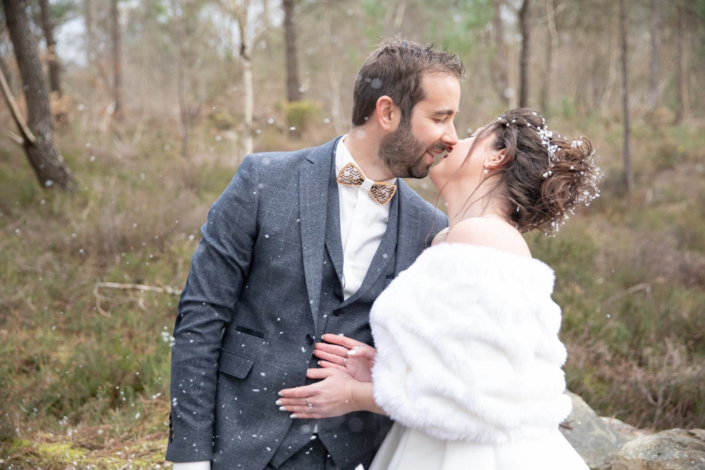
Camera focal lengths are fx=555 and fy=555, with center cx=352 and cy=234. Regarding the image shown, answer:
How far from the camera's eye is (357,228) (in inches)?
94.9

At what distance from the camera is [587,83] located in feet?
70.8

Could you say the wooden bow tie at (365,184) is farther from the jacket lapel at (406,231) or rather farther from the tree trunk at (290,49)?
the tree trunk at (290,49)

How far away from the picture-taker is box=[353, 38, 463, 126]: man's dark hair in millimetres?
2416

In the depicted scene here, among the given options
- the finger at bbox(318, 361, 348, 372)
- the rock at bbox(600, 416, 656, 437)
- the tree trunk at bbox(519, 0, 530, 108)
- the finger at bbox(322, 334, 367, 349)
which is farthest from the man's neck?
the tree trunk at bbox(519, 0, 530, 108)

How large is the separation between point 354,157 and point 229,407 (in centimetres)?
121

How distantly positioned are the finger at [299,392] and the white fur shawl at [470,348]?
10.7 inches

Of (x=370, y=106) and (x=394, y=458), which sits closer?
(x=394, y=458)

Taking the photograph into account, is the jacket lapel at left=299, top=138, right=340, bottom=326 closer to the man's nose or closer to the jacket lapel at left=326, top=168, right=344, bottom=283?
the jacket lapel at left=326, top=168, right=344, bottom=283

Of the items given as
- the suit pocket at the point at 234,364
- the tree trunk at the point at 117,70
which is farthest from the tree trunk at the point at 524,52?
the tree trunk at the point at 117,70

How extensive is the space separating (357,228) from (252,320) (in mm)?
595

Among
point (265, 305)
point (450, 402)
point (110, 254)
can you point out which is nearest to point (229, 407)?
point (265, 305)

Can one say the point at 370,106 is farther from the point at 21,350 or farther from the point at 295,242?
the point at 21,350

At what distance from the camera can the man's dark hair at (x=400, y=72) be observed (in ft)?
7.93

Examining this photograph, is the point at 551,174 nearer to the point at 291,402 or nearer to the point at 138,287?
the point at 291,402
